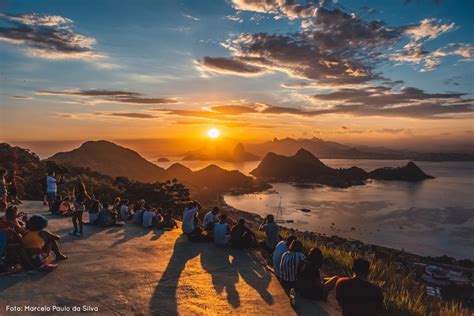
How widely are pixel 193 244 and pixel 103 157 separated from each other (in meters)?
70.3

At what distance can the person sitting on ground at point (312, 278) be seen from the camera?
6.50m

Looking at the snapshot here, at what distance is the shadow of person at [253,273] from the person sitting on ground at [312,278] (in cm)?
75

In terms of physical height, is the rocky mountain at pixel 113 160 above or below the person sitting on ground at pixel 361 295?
below

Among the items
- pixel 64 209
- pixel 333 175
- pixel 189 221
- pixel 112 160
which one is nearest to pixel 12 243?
pixel 189 221

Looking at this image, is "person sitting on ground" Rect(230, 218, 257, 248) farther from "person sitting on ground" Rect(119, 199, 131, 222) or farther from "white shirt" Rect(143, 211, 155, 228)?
"person sitting on ground" Rect(119, 199, 131, 222)

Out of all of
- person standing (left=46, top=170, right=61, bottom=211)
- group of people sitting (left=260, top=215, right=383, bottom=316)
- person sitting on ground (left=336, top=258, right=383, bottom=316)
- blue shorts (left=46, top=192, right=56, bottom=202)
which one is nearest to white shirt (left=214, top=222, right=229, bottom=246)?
group of people sitting (left=260, top=215, right=383, bottom=316)

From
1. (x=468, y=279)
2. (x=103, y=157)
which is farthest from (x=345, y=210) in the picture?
(x=103, y=157)

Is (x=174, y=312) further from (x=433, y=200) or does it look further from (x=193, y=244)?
(x=433, y=200)

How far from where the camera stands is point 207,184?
466 ft

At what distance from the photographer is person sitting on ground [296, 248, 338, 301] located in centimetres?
650

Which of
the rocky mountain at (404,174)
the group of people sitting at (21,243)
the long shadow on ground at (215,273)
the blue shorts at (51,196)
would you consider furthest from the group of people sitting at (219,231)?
the rocky mountain at (404,174)

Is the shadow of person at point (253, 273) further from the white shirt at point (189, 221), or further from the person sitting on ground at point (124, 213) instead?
the person sitting on ground at point (124, 213)

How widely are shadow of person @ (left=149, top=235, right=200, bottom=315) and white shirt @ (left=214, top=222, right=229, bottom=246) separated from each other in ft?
1.96

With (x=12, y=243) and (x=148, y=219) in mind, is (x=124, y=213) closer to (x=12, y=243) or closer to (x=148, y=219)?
(x=148, y=219)
